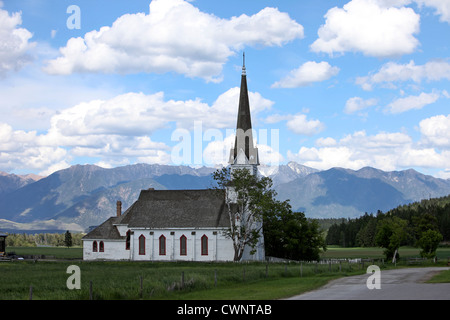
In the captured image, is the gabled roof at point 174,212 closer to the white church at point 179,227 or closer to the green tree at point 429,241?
the white church at point 179,227

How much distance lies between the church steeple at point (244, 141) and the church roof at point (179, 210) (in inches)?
212

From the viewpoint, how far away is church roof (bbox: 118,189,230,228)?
80.4 metres

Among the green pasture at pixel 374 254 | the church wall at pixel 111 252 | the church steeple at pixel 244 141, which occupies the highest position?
the church steeple at pixel 244 141

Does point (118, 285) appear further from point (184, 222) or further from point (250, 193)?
point (184, 222)

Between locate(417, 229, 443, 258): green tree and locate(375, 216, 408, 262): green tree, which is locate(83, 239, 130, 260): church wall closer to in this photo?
locate(375, 216, 408, 262): green tree

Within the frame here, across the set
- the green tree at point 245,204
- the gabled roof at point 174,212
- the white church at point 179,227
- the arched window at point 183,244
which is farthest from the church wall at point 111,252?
the green tree at point 245,204

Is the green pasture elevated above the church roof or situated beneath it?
situated beneath

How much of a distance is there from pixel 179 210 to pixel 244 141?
13.6m

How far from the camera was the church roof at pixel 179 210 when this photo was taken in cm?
8044

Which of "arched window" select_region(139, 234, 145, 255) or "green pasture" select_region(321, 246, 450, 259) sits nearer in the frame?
"arched window" select_region(139, 234, 145, 255)

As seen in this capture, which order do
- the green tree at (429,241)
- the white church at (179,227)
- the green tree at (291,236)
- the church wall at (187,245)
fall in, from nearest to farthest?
the church wall at (187,245)
the white church at (179,227)
the green tree at (291,236)
the green tree at (429,241)

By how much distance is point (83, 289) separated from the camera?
3303cm

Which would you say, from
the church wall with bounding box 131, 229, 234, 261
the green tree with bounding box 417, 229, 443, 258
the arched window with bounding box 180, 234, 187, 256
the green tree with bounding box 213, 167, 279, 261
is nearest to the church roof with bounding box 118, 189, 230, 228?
the church wall with bounding box 131, 229, 234, 261

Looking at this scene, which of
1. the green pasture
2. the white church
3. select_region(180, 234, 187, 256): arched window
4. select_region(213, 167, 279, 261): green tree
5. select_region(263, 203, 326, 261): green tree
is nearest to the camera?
select_region(213, 167, 279, 261): green tree
